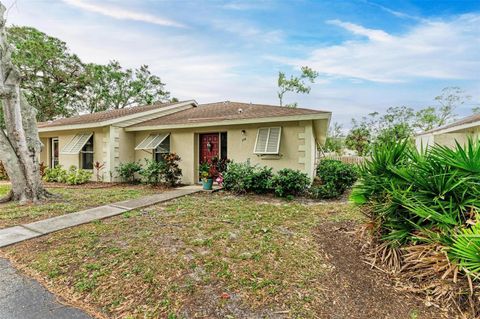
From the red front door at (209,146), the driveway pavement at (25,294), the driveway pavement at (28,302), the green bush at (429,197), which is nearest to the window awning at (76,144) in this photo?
the red front door at (209,146)

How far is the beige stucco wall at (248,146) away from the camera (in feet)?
27.5

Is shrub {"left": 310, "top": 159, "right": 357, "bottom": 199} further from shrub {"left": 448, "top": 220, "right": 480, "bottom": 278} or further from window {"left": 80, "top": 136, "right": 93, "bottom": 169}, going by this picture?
window {"left": 80, "top": 136, "right": 93, "bottom": 169}

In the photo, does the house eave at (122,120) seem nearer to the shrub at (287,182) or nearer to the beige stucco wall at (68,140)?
the beige stucco wall at (68,140)

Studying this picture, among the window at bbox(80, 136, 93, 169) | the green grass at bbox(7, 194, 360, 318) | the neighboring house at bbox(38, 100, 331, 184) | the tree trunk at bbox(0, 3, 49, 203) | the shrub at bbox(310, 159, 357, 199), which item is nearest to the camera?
the green grass at bbox(7, 194, 360, 318)

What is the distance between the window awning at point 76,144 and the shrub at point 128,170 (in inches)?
97.2

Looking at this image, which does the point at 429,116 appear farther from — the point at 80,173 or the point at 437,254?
the point at 80,173

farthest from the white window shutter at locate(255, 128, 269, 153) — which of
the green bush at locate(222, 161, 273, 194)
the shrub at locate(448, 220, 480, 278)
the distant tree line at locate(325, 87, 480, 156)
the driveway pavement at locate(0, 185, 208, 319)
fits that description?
the distant tree line at locate(325, 87, 480, 156)

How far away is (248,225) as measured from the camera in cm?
467

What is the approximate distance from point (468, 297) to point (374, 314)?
0.91 m

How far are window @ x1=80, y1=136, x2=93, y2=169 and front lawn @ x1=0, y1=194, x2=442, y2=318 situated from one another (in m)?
8.73

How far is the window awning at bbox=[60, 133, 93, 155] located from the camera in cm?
1155

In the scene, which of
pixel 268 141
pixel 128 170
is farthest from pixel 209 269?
pixel 128 170

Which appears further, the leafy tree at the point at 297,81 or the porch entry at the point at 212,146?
the leafy tree at the point at 297,81

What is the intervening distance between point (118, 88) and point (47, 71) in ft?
22.0
